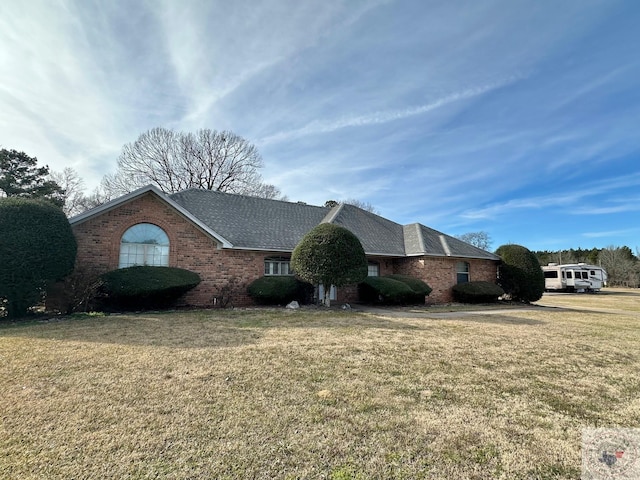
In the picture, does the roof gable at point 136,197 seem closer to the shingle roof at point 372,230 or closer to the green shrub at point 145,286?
the green shrub at point 145,286

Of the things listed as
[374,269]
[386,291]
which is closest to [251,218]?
[374,269]

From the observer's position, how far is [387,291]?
15117 mm

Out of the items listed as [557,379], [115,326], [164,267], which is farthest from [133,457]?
[164,267]

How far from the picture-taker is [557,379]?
506cm

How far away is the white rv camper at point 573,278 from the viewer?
35.1 metres

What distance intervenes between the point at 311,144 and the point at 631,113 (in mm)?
12491

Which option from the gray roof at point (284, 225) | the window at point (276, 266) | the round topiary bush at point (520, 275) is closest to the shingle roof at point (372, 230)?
the gray roof at point (284, 225)

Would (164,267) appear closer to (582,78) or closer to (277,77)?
(277,77)

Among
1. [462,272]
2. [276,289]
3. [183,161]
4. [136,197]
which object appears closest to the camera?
[136,197]

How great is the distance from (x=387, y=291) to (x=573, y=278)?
3214cm

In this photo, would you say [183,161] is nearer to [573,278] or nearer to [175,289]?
[175,289]

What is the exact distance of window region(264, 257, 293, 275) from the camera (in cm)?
1574

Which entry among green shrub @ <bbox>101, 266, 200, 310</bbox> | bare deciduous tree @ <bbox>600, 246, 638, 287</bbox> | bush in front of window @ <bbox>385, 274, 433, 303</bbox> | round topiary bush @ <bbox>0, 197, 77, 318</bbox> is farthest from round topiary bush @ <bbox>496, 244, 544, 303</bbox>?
bare deciduous tree @ <bbox>600, 246, 638, 287</bbox>

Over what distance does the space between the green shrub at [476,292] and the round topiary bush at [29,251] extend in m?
18.3
